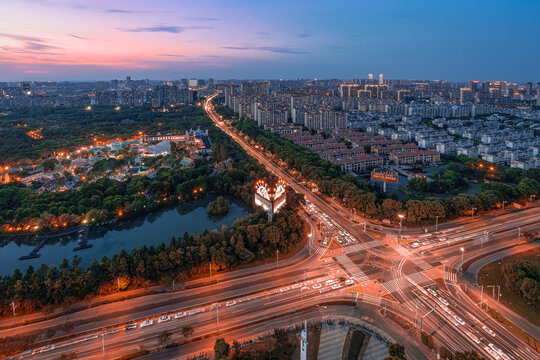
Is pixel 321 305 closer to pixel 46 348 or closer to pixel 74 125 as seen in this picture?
pixel 46 348

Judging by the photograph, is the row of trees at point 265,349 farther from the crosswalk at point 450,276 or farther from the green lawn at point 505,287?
the green lawn at point 505,287

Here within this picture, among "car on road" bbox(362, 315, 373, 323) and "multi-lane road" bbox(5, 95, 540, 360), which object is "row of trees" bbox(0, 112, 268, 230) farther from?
"car on road" bbox(362, 315, 373, 323)

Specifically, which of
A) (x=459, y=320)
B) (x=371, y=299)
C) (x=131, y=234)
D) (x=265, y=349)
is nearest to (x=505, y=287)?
(x=459, y=320)

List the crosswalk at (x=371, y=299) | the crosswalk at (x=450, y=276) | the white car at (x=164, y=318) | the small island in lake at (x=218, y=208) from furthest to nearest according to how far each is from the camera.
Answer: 1. the small island in lake at (x=218, y=208)
2. the crosswalk at (x=450, y=276)
3. the crosswalk at (x=371, y=299)
4. the white car at (x=164, y=318)

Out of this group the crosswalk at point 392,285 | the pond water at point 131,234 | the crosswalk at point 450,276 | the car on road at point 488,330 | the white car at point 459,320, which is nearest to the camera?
the car on road at point 488,330

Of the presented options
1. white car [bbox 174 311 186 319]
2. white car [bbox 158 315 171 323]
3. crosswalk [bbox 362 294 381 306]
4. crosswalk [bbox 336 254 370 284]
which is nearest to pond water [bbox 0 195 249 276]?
white car [bbox 158 315 171 323]

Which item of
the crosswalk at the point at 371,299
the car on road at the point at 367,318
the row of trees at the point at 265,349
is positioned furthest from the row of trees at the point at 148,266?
the car on road at the point at 367,318
